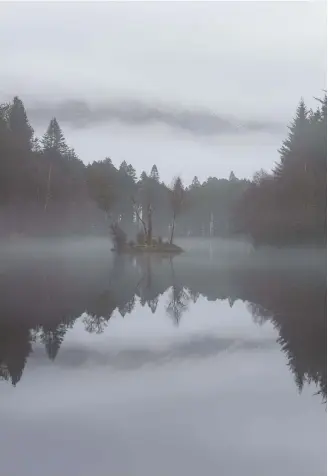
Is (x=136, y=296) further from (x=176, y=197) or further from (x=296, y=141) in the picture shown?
(x=296, y=141)

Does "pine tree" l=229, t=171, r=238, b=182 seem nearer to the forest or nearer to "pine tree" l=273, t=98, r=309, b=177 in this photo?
the forest

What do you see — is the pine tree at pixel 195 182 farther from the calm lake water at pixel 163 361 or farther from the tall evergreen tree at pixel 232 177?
the calm lake water at pixel 163 361

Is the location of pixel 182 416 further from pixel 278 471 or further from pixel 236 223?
pixel 236 223

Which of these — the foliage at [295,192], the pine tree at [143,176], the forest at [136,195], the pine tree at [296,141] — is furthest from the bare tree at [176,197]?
the pine tree at [296,141]

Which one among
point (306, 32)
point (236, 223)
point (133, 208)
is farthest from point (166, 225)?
point (306, 32)

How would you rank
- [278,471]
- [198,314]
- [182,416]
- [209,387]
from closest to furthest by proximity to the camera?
[278,471] < [182,416] < [209,387] < [198,314]
